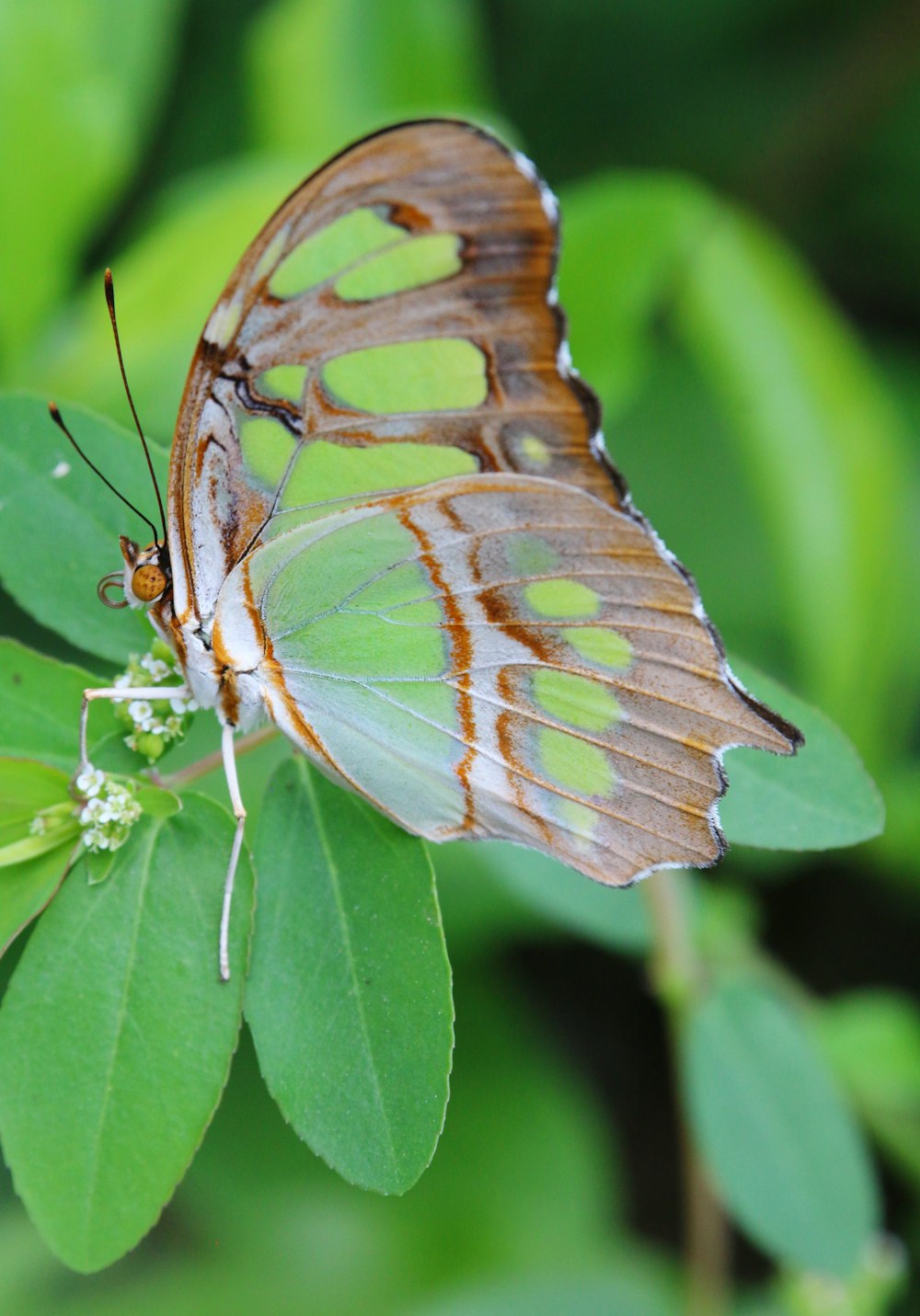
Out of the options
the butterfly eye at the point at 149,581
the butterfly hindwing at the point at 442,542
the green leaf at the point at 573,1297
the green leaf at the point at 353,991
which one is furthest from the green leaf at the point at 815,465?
the butterfly eye at the point at 149,581

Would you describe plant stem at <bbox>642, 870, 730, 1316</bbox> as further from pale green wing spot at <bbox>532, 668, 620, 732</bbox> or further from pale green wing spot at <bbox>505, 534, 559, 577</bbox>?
pale green wing spot at <bbox>505, 534, 559, 577</bbox>

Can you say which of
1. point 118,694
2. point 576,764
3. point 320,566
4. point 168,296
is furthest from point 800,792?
point 168,296

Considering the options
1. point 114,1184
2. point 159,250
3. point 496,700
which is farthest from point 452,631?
point 159,250

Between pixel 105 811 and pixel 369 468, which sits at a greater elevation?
pixel 369 468

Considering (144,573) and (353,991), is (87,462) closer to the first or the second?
(144,573)

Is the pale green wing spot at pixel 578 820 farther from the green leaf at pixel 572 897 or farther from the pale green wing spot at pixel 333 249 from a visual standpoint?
the pale green wing spot at pixel 333 249

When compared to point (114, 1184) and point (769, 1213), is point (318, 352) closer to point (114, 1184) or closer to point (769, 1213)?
point (114, 1184)

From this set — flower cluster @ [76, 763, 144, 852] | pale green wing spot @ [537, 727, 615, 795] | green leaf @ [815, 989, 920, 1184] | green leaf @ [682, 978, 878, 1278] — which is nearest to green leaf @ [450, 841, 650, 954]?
green leaf @ [682, 978, 878, 1278]
